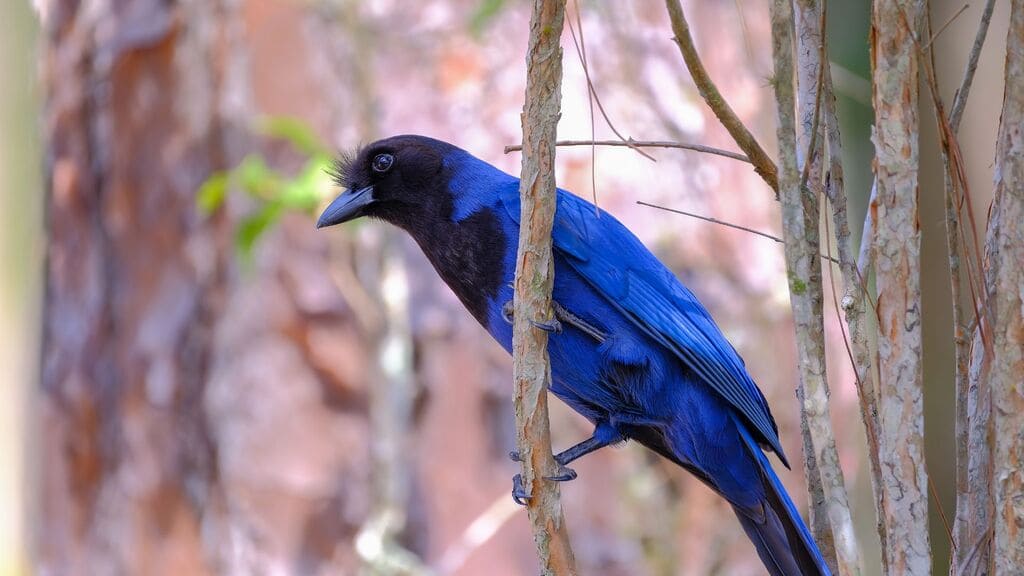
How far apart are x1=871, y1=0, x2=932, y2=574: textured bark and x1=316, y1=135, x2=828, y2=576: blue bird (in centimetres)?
112

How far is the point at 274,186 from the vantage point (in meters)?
4.80

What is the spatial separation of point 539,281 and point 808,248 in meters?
0.52

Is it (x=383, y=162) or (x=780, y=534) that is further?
(x=383, y=162)

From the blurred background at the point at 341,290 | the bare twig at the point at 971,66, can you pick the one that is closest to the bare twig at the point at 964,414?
the bare twig at the point at 971,66

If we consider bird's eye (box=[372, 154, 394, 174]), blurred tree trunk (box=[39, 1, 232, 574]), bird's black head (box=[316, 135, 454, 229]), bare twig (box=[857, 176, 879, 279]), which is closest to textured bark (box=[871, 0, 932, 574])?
bare twig (box=[857, 176, 879, 279])

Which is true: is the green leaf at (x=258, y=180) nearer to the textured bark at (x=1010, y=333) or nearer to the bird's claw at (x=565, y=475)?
the bird's claw at (x=565, y=475)

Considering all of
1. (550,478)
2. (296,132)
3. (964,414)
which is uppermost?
(296,132)

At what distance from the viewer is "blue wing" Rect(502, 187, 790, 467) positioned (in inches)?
115

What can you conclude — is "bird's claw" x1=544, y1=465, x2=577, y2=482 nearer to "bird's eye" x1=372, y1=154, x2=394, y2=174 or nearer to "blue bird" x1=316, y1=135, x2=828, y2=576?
"blue bird" x1=316, y1=135, x2=828, y2=576

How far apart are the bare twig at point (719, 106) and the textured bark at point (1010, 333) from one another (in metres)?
0.43

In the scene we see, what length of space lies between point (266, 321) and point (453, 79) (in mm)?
1458

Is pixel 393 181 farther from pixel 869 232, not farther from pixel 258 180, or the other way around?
pixel 869 232

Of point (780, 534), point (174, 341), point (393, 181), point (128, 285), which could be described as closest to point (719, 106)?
point (780, 534)

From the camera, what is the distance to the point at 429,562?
17.0 feet
